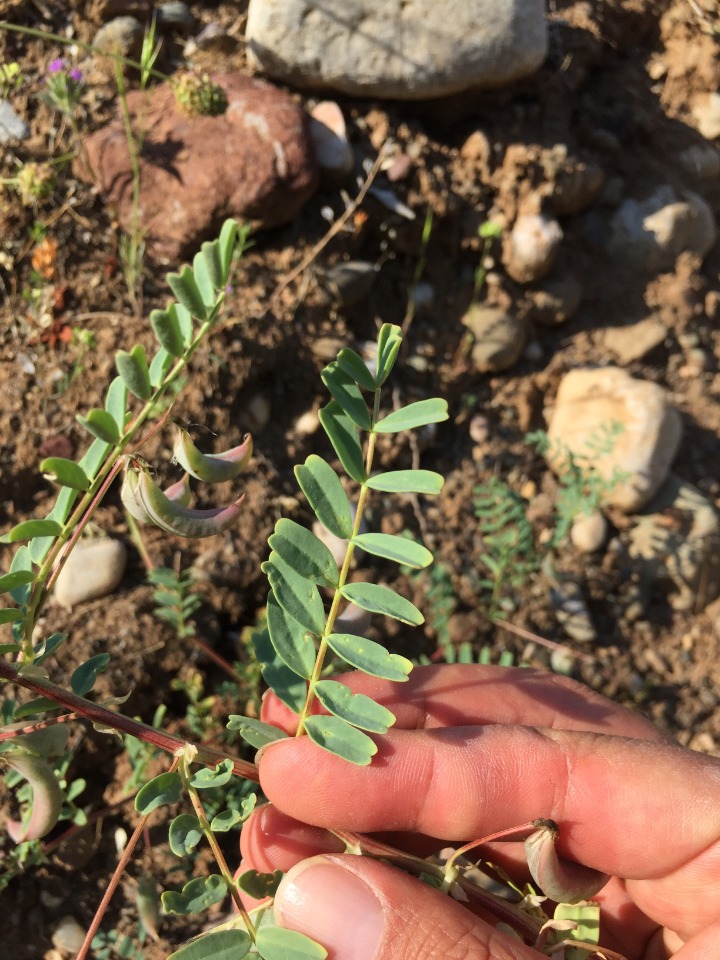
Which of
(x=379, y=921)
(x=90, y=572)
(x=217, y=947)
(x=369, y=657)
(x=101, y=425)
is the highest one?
(x=101, y=425)

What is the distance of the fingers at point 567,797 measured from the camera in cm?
167

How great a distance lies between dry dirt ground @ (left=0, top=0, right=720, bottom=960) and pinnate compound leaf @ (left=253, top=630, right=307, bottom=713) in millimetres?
994

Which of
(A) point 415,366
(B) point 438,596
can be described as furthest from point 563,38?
(B) point 438,596

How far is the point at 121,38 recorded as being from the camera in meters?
3.40

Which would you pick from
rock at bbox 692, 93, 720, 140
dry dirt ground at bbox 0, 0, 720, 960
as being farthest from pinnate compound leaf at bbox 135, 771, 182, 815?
rock at bbox 692, 93, 720, 140

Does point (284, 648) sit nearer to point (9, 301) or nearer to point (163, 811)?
point (163, 811)

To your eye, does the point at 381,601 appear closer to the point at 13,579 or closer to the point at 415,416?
the point at 415,416

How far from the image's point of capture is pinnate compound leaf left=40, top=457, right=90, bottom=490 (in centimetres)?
120

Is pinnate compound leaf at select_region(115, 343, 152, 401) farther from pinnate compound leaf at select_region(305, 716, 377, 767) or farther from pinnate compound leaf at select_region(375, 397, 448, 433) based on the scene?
pinnate compound leaf at select_region(305, 716, 377, 767)

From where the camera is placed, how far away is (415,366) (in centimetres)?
342

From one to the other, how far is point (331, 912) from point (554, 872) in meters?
0.43

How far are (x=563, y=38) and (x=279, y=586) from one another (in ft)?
12.7

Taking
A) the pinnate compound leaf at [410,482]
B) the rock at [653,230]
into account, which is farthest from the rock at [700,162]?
the pinnate compound leaf at [410,482]

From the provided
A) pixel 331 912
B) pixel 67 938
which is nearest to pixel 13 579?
pixel 331 912
